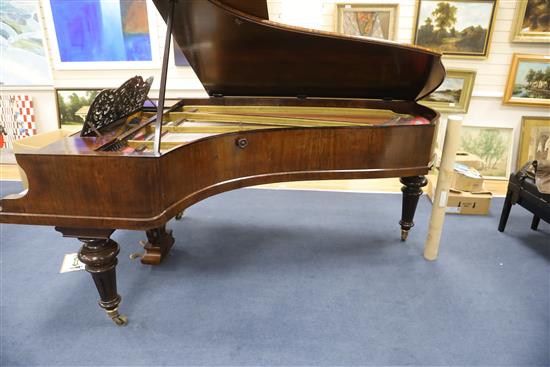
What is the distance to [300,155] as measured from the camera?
1921 millimetres

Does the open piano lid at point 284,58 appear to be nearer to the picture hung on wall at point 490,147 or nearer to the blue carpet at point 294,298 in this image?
the blue carpet at point 294,298

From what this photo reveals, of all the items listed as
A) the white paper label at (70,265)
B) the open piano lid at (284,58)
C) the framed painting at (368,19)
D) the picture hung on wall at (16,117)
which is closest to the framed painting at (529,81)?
the framed painting at (368,19)

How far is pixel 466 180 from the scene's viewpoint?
3139mm

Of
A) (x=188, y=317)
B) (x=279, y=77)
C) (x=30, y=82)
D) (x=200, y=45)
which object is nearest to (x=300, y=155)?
(x=279, y=77)

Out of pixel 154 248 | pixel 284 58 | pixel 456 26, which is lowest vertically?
pixel 154 248

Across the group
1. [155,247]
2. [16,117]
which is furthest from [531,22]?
[16,117]

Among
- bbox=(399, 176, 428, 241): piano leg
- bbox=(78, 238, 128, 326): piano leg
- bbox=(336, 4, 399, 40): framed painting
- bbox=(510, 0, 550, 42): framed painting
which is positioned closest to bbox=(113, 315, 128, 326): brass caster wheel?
bbox=(78, 238, 128, 326): piano leg

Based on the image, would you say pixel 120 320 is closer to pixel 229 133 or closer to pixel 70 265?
pixel 70 265

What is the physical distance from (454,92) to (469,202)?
1276 mm

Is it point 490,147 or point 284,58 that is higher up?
point 284,58

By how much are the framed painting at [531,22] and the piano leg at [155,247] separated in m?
3.64

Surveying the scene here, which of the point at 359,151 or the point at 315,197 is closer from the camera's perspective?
the point at 359,151

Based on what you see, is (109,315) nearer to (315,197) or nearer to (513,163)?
(315,197)

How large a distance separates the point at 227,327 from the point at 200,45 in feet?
5.12
